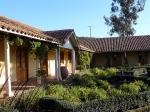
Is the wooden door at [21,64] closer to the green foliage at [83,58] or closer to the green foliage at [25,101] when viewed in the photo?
the green foliage at [25,101]

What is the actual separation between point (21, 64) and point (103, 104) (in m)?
10.8

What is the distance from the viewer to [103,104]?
12.0 m

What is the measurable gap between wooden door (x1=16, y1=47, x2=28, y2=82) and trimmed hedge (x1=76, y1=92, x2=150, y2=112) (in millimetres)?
A: 9286

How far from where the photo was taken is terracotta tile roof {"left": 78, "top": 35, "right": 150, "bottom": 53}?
4591cm

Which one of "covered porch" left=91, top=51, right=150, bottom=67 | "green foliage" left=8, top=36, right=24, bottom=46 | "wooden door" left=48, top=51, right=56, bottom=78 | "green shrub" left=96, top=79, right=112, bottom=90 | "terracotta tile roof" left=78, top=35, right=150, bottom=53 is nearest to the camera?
"green foliage" left=8, top=36, right=24, bottom=46

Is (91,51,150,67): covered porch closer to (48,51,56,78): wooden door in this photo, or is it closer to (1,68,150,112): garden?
(48,51,56,78): wooden door

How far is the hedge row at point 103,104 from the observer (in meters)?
10.9

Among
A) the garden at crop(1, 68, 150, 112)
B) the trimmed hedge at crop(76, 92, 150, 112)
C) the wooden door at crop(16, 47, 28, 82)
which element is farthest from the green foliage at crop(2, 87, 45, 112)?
the wooden door at crop(16, 47, 28, 82)

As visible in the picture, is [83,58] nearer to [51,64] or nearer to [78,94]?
[51,64]

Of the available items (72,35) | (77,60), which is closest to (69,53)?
(77,60)

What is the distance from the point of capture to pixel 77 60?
3716 centimetres

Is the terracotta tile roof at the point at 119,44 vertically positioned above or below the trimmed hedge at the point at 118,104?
Result: above

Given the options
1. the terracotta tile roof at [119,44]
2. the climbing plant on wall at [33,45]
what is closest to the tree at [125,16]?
the terracotta tile roof at [119,44]

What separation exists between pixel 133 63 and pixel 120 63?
6.03 feet
